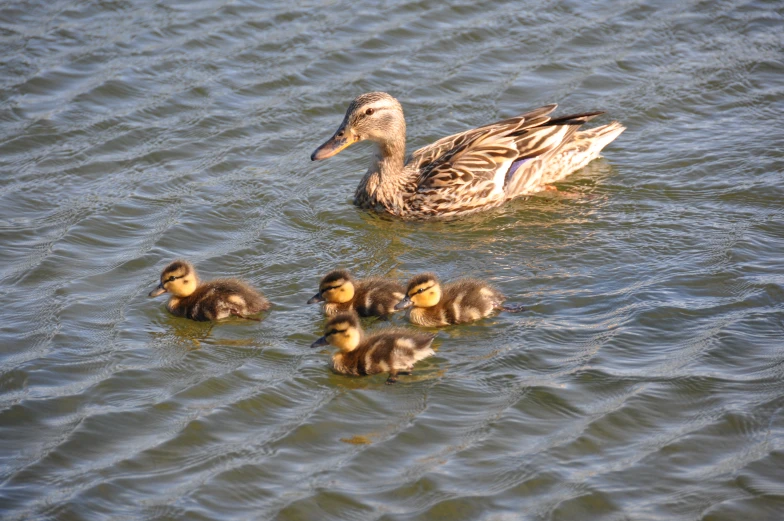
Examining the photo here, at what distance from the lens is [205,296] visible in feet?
20.5

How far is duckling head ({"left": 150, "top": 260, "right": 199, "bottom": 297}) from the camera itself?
20.6 feet

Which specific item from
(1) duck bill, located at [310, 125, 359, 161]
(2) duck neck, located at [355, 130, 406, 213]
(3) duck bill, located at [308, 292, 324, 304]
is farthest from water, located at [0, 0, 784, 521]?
(1) duck bill, located at [310, 125, 359, 161]

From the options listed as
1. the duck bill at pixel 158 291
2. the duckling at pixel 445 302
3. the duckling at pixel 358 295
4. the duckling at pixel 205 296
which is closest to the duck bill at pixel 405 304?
the duckling at pixel 445 302

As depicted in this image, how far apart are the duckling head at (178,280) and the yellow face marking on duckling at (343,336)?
107cm

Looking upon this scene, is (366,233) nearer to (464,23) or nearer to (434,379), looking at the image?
(434,379)

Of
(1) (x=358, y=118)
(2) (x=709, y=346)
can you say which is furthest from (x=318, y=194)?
(2) (x=709, y=346)

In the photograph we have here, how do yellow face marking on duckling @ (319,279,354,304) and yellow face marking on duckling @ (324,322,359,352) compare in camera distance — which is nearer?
yellow face marking on duckling @ (324,322,359,352)

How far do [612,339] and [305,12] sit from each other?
19.1 ft

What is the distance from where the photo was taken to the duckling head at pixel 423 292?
602 cm

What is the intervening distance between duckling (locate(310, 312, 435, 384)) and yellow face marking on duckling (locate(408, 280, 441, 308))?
37 centimetres

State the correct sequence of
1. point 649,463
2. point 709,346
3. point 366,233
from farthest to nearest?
point 366,233 < point 709,346 < point 649,463

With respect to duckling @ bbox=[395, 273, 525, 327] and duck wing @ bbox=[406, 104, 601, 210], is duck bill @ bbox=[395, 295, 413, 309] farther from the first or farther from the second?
duck wing @ bbox=[406, 104, 601, 210]

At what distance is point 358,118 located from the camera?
26.4 ft

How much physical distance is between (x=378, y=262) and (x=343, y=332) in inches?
61.5
